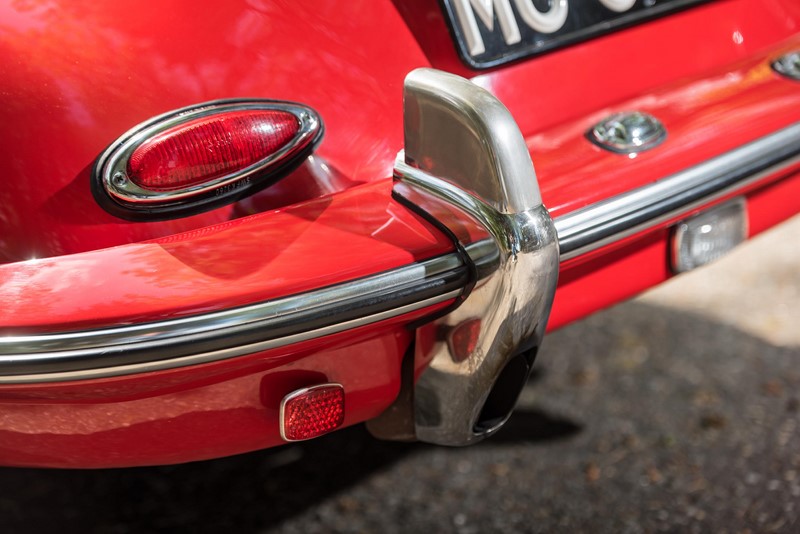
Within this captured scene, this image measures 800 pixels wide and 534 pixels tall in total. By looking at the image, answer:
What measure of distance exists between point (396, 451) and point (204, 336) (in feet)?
4.07

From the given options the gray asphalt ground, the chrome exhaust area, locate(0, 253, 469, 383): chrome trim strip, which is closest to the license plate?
the chrome exhaust area

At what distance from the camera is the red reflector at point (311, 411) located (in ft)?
4.74

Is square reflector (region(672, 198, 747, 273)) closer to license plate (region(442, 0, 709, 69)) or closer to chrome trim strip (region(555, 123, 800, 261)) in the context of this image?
chrome trim strip (region(555, 123, 800, 261))

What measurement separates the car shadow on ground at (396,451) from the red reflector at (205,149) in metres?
1.07

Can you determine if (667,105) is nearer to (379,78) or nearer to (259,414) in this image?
(379,78)

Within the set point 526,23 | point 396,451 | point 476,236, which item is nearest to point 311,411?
point 476,236

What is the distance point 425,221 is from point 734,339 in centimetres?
172

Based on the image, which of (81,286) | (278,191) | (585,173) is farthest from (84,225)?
(585,173)

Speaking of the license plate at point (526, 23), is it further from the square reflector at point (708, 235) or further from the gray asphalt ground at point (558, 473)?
the gray asphalt ground at point (558, 473)

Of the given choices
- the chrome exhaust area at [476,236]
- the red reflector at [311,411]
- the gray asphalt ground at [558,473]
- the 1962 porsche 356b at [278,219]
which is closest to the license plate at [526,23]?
the 1962 porsche 356b at [278,219]

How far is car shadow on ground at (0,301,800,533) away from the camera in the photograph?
7.33ft

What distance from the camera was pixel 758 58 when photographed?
2.02 meters

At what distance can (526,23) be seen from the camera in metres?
1.80

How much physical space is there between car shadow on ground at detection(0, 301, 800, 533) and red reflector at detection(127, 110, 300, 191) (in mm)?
1071
